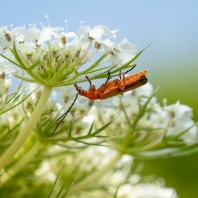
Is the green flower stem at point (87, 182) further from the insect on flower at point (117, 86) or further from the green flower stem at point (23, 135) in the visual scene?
the green flower stem at point (23, 135)

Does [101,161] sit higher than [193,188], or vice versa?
[101,161]

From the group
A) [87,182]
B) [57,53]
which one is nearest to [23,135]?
[57,53]

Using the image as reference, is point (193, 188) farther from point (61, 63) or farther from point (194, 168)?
point (61, 63)

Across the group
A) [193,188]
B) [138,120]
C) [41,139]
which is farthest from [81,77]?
[193,188]

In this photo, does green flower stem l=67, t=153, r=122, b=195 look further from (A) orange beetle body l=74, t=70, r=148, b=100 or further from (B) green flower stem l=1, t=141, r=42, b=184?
(A) orange beetle body l=74, t=70, r=148, b=100

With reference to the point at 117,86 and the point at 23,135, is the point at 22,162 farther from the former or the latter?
the point at 117,86

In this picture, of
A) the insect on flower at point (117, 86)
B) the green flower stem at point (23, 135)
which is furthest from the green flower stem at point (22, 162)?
the green flower stem at point (23, 135)

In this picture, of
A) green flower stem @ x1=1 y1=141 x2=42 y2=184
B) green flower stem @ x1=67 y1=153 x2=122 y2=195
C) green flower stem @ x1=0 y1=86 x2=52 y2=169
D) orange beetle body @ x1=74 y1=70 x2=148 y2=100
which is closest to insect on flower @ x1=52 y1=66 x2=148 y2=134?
orange beetle body @ x1=74 y1=70 x2=148 y2=100
